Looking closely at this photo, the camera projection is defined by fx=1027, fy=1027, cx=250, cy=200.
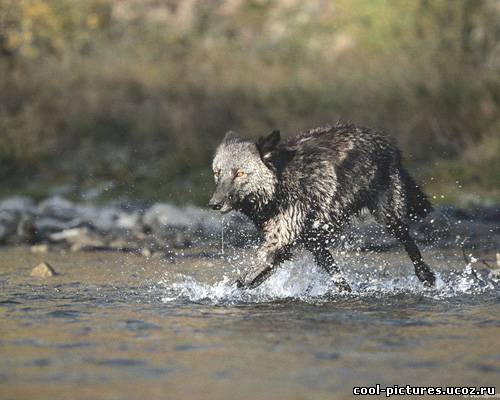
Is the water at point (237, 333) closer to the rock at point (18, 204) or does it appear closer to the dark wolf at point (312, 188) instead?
the dark wolf at point (312, 188)

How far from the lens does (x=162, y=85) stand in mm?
18859

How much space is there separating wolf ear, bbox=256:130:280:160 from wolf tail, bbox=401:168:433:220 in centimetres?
159

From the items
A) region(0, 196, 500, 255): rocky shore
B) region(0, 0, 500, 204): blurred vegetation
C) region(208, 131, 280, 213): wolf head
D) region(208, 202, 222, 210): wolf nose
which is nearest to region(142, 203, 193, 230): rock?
region(0, 196, 500, 255): rocky shore

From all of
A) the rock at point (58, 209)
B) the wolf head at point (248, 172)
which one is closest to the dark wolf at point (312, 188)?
the wolf head at point (248, 172)

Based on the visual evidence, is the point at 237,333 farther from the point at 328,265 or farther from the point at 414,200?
the point at 414,200

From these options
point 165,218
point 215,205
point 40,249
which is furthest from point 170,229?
point 215,205

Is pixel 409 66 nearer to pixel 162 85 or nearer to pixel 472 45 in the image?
pixel 472 45

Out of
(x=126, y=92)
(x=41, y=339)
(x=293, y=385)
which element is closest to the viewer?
(x=293, y=385)

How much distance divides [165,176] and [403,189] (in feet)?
24.5

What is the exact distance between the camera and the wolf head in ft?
26.6

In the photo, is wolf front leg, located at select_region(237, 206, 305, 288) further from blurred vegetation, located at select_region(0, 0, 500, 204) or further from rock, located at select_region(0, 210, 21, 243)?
blurred vegetation, located at select_region(0, 0, 500, 204)

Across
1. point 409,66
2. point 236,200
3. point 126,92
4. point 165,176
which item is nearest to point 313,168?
point 236,200

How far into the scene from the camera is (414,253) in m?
9.24

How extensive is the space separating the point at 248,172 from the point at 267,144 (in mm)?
269
